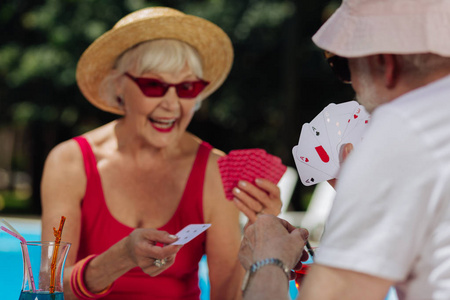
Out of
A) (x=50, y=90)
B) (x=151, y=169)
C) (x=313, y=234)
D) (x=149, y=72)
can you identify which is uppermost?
(x=149, y=72)

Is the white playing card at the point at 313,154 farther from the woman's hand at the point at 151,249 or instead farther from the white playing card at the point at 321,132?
the woman's hand at the point at 151,249

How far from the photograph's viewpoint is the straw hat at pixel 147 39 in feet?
9.52

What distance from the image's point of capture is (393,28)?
4.11 ft

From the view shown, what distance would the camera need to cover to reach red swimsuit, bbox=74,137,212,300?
109 inches

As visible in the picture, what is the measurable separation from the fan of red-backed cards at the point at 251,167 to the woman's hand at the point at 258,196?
0.9 inches

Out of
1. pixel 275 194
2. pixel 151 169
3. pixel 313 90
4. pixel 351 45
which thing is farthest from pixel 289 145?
pixel 351 45

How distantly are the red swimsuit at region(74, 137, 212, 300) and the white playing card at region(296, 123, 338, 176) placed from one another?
3.26 feet

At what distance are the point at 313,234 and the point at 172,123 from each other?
6.58m

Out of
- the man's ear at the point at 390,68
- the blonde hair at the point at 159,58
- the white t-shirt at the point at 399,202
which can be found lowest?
the blonde hair at the point at 159,58

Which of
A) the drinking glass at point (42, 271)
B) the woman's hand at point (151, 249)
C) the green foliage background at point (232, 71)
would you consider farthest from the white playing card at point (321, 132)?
the green foliage background at point (232, 71)

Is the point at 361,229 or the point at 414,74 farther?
the point at 414,74

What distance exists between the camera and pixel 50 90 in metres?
13.9

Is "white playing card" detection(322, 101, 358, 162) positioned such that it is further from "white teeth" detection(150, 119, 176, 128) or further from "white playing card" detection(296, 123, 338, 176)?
"white teeth" detection(150, 119, 176, 128)

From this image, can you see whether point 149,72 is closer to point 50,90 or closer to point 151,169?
point 151,169
